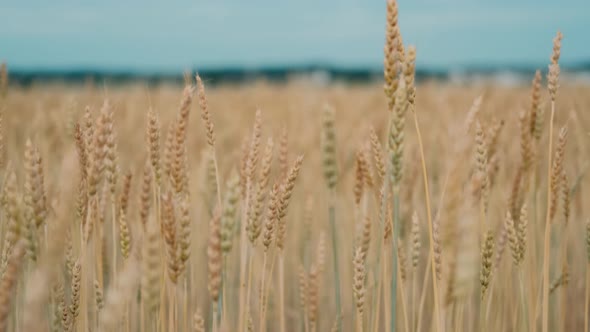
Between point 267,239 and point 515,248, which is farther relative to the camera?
point 515,248

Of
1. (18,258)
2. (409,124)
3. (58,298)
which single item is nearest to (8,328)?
(58,298)

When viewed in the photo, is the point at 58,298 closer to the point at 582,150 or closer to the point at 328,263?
the point at 328,263

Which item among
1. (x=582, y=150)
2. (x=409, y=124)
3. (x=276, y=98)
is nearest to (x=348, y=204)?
(x=582, y=150)

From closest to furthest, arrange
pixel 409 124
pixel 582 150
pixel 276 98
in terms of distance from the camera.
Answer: pixel 582 150, pixel 409 124, pixel 276 98

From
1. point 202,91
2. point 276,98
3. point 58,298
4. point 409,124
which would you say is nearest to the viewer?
point 202,91

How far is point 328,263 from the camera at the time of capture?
107 inches

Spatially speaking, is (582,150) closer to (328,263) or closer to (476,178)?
(328,263)

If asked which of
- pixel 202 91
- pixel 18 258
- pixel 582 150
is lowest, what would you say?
pixel 18 258

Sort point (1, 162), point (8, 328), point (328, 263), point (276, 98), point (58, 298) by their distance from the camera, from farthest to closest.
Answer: point (276, 98)
point (328, 263)
point (8, 328)
point (1, 162)
point (58, 298)

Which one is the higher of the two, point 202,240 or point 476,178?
point 202,240

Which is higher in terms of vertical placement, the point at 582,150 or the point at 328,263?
the point at 582,150

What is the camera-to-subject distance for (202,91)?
982mm

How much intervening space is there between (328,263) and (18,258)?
216cm

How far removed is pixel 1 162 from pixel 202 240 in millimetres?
1605
